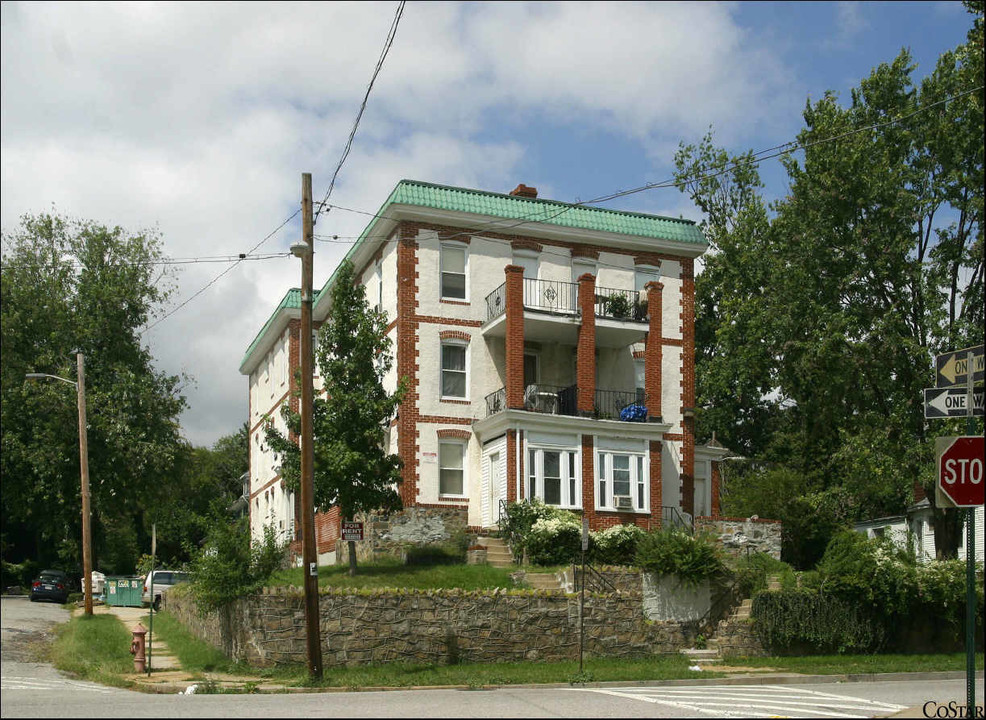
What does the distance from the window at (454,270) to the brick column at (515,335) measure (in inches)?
83.2

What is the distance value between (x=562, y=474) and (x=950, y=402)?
19.8 metres

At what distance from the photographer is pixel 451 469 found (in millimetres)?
34688

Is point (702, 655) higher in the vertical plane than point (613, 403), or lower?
lower

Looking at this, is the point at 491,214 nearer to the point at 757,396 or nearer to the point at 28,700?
the point at 28,700

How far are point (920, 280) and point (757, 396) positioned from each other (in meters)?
23.2

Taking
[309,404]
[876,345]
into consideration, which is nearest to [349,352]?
[309,404]

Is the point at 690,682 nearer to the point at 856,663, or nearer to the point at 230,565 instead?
the point at 856,663

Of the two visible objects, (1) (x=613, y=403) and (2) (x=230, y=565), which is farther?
(1) (x=613, y=403)

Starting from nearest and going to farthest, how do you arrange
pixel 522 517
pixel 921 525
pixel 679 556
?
1. pixel 679 556
2. pixel 522 517
3. pixel 921 525

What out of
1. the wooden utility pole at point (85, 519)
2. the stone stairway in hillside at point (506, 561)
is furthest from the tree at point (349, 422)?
the wooden utility pole at point (85, 519)

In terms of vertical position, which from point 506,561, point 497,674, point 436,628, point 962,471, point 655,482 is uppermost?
point 962,471

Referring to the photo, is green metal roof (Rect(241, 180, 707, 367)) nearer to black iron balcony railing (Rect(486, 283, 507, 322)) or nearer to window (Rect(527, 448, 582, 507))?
black iron balcony railing (Rect(486, 283, 507, 322))

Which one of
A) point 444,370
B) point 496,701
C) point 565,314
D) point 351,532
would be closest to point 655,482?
point 565,314

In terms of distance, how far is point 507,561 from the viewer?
3058 centimetres
